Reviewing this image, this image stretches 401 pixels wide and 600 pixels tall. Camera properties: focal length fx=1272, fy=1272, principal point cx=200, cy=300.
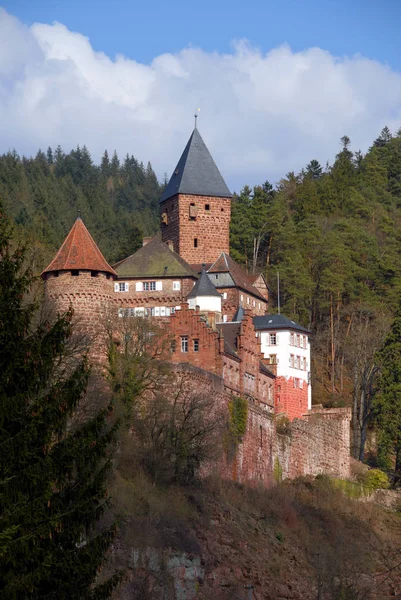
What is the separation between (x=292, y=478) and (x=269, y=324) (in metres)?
11.3

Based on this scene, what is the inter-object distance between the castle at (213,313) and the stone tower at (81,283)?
5cm

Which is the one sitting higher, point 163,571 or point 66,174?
point 66,174

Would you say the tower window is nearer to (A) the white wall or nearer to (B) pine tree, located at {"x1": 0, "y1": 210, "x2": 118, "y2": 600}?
(A) the white wall

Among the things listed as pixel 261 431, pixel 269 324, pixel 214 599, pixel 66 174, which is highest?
pixel 66 174

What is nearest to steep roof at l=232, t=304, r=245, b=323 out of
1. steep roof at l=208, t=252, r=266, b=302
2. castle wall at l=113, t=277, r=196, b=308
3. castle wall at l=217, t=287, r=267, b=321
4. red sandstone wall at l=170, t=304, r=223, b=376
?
castle wall at l=217, t=287, r=267, b=321

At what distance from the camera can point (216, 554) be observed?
43875 millimetres

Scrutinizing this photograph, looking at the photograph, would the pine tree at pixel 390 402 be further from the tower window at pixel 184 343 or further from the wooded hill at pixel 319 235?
the tower window at pixel 184 343

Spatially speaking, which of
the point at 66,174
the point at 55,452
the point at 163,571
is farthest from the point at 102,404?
the point at 66,174

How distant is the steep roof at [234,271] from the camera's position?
7200 cm

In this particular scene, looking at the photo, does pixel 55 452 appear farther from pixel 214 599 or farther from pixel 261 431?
pixel 261 431

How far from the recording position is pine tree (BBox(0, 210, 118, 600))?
19047mm

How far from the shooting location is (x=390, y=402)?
62.7 m

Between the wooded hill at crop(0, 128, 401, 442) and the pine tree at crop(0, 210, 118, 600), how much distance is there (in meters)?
46.9

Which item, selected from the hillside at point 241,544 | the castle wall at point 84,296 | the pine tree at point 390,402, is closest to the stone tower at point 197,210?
the pine tree at point 390,402
